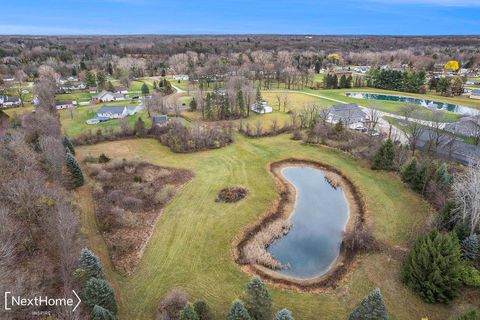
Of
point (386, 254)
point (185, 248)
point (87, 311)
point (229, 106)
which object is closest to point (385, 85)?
point (229, 106)

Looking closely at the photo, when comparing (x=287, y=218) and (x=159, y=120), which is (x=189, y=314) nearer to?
(x=287, y=218)

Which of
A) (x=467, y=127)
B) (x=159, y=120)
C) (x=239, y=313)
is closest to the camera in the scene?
(x=239, y=313)

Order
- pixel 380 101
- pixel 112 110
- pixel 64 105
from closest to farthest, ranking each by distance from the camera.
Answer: pixel 112 110 < pixel 64 105 < pixel 380 101

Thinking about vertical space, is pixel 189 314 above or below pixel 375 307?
below

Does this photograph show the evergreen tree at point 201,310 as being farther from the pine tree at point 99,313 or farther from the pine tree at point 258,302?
the pine tree at point 99,313

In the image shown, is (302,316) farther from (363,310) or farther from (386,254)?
(386,254)

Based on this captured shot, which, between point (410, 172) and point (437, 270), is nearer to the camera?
point (437, 270)

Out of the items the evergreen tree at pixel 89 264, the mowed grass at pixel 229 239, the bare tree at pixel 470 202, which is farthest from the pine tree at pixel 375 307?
the evergreen tree at pixel 89 264

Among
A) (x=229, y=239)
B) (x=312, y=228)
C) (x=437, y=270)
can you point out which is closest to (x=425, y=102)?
(x=312, y=228)

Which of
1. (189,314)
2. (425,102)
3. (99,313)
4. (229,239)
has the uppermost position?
(425,102)
